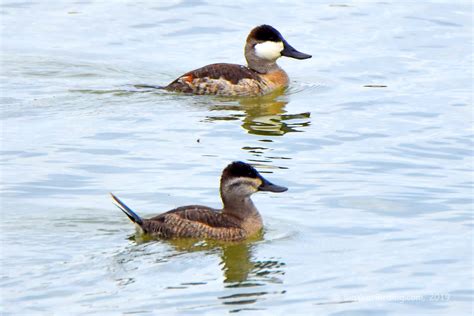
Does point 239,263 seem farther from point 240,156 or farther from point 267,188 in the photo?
point 240,156

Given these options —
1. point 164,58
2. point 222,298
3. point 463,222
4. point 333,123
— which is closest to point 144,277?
point 222,298

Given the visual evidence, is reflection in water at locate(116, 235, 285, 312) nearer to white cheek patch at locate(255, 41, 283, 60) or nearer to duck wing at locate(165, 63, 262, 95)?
duck wing at locate(165, 63, 262, 95)

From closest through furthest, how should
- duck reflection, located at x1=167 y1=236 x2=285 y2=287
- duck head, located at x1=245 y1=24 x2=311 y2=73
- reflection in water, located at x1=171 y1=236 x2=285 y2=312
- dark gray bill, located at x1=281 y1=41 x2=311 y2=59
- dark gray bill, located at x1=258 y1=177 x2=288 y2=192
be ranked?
reflection in water, located at x1=171 y1=236 x2=285 y2=312 → duck reflection, located at x1=167 y1=236 x2=285 y2=287 → dark gray bill, located at x1=258 y1=177 x2=288 y2=192 → duck head, located at x1=245 y1=24 x2=311 y2=73 → dark gray bill, located at x1=281 y1=41 x2=311 y2=59

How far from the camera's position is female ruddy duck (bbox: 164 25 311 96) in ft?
66.9

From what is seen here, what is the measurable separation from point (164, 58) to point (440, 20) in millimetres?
5595

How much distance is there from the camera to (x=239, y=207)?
14.3 metres

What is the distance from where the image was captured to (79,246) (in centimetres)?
1347

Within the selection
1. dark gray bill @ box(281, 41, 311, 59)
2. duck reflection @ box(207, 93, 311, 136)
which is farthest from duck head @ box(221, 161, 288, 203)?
dark gray bill @ box(281, 41, 311, 59)

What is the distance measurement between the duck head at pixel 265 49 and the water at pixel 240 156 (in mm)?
466

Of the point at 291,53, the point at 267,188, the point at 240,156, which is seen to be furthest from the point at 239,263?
the point at 291,53

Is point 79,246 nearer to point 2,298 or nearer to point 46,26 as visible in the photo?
point 2,298

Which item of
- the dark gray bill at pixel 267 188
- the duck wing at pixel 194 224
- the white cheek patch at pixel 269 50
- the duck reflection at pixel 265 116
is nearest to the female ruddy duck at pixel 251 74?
the white cheek patch at pixel 269 50

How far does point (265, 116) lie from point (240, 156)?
8.42ft

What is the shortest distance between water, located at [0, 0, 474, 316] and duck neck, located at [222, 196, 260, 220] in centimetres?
32
